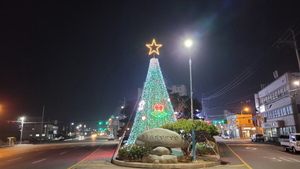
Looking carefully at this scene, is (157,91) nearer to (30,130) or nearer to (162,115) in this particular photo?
(162,115)

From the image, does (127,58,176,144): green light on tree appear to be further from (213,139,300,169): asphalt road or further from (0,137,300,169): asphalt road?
(213,139,300,169): asphalt road

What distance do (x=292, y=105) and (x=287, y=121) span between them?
3.47 metres

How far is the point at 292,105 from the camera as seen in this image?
33.8 meters

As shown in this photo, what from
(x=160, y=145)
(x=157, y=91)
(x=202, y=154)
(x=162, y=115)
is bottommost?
(x=202, y=154)

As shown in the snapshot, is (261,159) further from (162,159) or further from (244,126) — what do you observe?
(244,126)

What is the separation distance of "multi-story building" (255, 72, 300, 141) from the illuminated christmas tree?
54.8ft

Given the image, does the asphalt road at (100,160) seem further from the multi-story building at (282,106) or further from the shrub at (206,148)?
the multi-story building at (282,106)

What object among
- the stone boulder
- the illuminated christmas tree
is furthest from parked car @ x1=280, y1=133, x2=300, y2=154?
the stone boulder

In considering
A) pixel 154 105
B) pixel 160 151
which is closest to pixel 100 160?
pixel 160 151

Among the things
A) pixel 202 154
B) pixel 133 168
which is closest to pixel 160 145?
pixel 133 168

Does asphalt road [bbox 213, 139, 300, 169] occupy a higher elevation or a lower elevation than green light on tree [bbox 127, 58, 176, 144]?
lower

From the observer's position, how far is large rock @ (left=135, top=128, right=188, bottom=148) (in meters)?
14.2

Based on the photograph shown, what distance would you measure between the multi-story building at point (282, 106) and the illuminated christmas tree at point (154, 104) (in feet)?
54.8

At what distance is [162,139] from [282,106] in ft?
104
